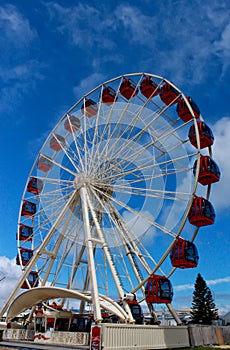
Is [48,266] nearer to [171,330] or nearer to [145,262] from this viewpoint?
[145,262]

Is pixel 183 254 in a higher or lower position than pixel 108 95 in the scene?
lower

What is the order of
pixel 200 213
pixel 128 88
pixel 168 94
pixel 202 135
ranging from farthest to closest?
pixel 128 88, pixel 168 94, pixel 202 135, pixel 200 213

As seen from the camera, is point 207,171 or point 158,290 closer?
point 158,290

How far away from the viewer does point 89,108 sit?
32.2 m

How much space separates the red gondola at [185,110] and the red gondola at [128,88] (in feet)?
16.6

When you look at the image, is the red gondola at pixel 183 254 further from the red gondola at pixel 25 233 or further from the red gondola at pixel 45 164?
the red gondola at pixel 45 164

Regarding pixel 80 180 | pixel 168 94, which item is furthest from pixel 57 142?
pixel 168 94

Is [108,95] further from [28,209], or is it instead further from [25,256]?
[25,256]

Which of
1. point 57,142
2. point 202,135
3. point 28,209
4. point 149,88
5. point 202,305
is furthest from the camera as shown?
point 202,305

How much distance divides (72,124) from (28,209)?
9.23 metres

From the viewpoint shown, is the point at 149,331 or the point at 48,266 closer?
the point at 149,331

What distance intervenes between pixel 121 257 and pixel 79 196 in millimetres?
6211

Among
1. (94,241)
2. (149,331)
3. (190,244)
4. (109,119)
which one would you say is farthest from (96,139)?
(149,331)

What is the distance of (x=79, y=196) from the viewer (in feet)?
90.7
